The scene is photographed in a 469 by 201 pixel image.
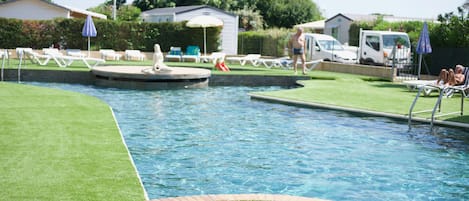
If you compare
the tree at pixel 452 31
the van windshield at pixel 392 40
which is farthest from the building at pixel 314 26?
the tree at pixel 452 31

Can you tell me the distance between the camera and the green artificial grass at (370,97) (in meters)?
13.7

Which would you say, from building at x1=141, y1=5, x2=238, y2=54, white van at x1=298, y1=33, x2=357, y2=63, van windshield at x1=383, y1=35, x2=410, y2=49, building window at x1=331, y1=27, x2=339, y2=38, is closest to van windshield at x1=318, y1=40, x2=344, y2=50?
white van at x1=298, y1=33, x2=357, y2=63

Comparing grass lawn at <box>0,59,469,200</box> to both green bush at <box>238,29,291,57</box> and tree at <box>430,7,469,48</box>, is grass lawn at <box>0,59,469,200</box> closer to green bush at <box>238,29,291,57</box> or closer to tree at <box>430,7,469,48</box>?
tree at <box>430,7,469,48</box>

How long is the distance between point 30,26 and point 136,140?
23375 mm

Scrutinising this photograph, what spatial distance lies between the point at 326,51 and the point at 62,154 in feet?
74.8

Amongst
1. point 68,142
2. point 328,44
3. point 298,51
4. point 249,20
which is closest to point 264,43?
point 328,44

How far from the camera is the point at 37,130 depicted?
9102 mm

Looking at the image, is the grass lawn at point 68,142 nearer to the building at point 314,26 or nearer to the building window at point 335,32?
the building window at point 335,32

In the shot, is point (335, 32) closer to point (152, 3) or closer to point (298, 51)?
point (152, 3)

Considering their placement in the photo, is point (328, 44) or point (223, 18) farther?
point (223, 18)

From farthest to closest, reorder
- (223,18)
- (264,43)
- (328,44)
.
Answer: (223,18), (264,43), (328,44)

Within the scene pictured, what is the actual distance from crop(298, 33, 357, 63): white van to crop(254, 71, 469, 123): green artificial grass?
8.95 metres

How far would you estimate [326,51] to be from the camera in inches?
1147

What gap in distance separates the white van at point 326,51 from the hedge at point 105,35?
21.2 ft
